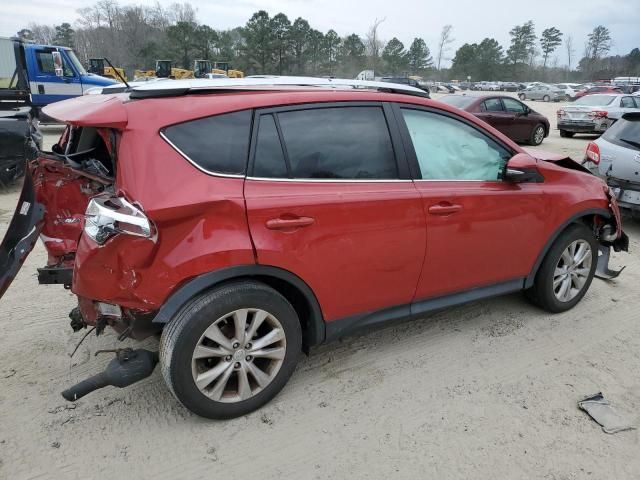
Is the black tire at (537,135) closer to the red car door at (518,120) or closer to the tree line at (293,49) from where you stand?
the red car door at (518,120)

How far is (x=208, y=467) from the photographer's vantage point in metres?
2.31

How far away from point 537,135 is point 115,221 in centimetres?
1486

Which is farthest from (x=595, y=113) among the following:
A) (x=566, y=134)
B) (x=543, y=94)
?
(x=543, y=94)

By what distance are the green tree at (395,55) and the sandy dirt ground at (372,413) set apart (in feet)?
287

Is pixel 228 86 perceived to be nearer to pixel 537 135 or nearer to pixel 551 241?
pixel 551 241

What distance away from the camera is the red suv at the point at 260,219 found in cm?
231

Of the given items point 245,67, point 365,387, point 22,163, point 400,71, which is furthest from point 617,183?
point 400,71

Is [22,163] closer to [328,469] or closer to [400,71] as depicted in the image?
[328,469]

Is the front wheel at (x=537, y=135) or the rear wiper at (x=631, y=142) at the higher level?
the rear wiper at (x=631, y=142)

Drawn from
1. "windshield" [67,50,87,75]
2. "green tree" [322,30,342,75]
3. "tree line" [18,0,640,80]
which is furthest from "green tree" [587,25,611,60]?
"windshield" [67,50,87,75]

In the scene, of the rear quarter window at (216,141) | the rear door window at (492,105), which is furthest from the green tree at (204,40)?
the rear quarter window at (216,141)

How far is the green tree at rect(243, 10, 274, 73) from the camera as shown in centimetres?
5922

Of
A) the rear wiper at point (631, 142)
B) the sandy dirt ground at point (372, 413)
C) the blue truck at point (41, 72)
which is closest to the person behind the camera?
the sandy dirt ground at point (372, 413)

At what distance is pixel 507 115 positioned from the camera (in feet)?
45.4
